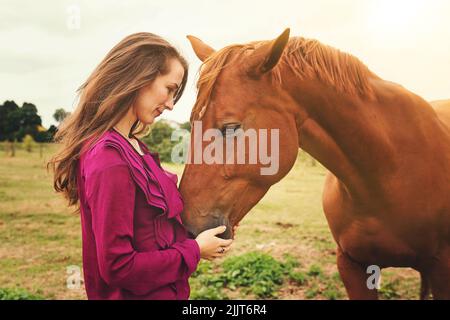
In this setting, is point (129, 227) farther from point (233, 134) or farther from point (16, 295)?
point (16, 295)

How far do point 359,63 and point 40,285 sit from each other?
11.9 ft

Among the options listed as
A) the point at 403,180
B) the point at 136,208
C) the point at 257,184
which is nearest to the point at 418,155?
the point at 403,180

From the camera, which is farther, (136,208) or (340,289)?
(340,289)

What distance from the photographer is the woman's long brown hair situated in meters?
1.42

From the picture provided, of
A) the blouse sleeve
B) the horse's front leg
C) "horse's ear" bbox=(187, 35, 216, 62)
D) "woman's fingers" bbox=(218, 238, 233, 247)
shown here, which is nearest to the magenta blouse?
the blouse sleeve

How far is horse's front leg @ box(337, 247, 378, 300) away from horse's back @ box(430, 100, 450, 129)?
950 mm

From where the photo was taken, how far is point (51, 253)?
14.8 ft

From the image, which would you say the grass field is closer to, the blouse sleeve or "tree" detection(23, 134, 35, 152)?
"tree" detection(23, 134, 35, 152)

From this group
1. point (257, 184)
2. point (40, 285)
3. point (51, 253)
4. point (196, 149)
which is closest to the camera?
point (196, 149)

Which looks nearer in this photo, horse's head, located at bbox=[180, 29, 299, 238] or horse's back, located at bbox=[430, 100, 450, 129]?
horse's head, located at bbox=[180, 29, 299, 238]

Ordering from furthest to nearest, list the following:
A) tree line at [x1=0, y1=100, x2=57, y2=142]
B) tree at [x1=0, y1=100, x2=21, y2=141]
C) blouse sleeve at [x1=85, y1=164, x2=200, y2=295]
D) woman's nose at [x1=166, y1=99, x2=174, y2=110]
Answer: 1. tree at [x1=0, y1=100, x2=21, y2=141]
2. tree line at [x1=0, y1=100, x2=57, y2=142]
3. woman's nose at [x1=166, y1=99, x2=174, y2=110]
4. blouse sleeve at [x1=85, y1=164, x2=200, y2=295]

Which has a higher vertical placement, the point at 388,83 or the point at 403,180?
the point at 388,83

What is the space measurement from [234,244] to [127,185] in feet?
12.2
